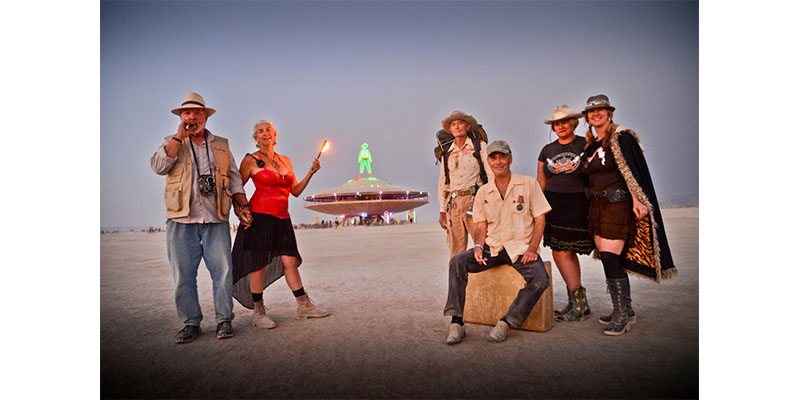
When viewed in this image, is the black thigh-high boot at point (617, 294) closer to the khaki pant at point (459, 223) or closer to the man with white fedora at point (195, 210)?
the khaki pant at point (459, 223)

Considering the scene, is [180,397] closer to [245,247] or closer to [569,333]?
[245,247]

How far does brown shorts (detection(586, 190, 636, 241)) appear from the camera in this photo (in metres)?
3.30

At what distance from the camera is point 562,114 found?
3.67 m

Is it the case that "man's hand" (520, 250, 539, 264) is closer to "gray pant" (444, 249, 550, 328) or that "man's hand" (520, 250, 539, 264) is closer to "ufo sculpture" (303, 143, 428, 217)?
"gray pant" (444, 249, 550, 328)

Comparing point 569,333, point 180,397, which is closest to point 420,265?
point 569,333

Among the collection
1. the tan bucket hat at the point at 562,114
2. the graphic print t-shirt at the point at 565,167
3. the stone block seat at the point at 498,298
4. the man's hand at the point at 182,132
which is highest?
the tan bucket hat at the point at 562,114

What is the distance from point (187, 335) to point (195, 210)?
1009 millimetres

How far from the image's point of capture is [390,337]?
3203 mm

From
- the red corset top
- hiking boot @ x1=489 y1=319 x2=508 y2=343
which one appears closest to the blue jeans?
the red corset top

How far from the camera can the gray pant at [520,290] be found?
314 cm

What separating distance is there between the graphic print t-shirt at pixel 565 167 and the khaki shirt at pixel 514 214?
0.44 meters

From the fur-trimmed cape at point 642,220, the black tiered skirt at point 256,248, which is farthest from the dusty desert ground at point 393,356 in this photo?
the fur-trimmed cape at point 642,220

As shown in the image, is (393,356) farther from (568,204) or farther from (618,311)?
(568,204)

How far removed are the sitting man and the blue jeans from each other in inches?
73.8
